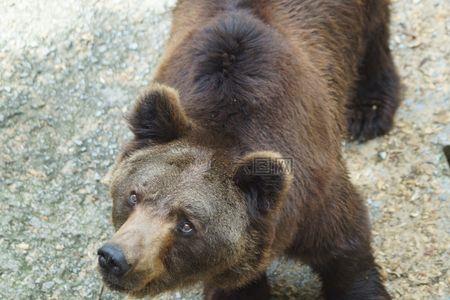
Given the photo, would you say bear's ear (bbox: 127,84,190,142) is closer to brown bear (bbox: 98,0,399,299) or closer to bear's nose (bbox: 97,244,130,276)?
brown bear (bbox: 98,0,399,299)

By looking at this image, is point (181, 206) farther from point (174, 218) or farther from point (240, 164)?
point (240, 164)

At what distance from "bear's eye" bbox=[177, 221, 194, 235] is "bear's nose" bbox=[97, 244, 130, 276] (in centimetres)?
37

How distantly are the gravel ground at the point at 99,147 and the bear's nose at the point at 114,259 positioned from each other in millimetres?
1890

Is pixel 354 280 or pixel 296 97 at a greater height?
pixel 296 97

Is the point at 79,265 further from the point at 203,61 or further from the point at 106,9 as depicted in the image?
the point at 106,9

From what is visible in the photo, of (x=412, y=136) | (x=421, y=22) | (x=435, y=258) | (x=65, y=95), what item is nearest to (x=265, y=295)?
(x=435, y=258)

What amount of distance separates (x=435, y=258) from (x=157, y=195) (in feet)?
9.07

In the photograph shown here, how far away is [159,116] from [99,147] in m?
2.54

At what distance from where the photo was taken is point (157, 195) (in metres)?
4.09

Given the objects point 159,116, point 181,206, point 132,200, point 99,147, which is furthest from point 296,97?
point 99,147

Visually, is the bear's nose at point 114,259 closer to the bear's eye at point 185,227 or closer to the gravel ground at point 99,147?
the bear's eye at point 185,227

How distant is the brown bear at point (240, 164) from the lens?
4.10 meters

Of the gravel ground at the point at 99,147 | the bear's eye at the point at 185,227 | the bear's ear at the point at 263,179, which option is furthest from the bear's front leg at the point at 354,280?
the bear's eye at the point at 185,227

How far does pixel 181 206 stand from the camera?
4059 mm
